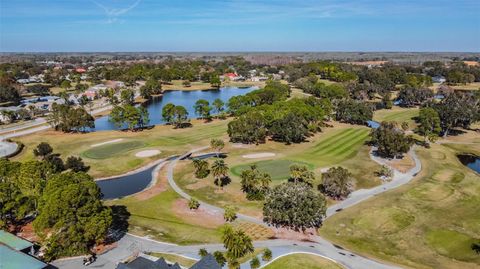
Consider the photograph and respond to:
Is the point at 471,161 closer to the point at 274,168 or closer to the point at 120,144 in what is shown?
the point at 274,168

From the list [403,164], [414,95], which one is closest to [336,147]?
[403,164]

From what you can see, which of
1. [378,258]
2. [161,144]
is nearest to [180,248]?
[378,258]

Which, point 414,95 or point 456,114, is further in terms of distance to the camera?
point 414,95

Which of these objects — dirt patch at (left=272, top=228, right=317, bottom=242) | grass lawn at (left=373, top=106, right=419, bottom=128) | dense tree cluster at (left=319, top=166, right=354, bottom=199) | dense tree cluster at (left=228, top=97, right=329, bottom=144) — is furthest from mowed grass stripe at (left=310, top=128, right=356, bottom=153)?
dirt patch at (left=272, top=228, right=317, bottom=242)

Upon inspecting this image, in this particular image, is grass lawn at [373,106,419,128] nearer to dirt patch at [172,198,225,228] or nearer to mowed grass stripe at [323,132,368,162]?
mowed grass stripe at [323,132,368,162]

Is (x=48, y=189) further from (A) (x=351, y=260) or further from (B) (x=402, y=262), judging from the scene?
(B) (x=402, y=262)

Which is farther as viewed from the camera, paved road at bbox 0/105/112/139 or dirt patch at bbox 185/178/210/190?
paved road at bbox 0/105/112/139
